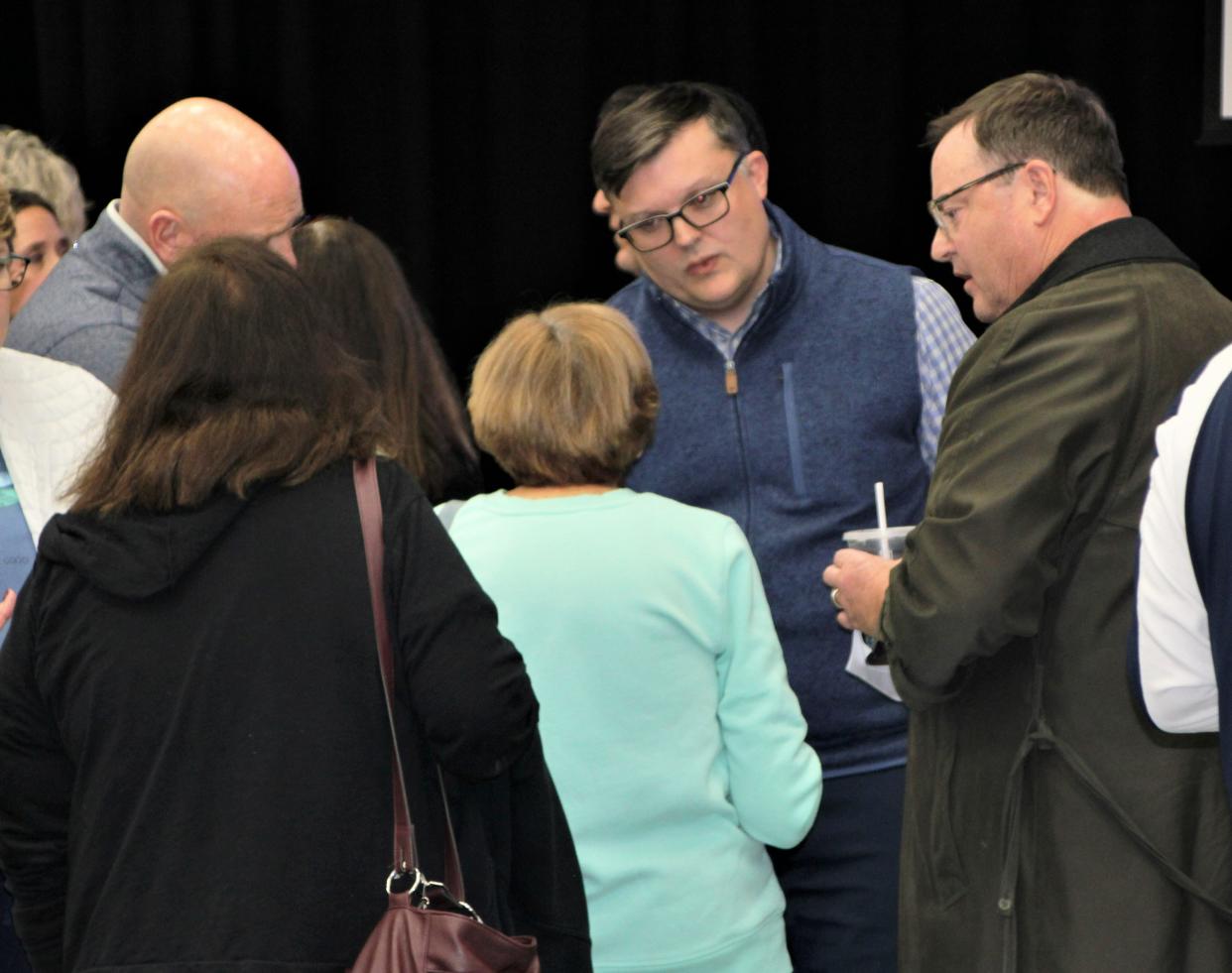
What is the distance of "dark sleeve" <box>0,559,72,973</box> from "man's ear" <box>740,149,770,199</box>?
1.43 meters

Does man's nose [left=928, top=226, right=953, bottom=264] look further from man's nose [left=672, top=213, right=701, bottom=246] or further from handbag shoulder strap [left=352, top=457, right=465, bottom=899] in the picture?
handbag shoulder strap [left=352, top=457, right=465, bottom=899]

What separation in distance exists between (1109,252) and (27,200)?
224cm

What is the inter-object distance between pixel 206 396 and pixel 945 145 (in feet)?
3.47

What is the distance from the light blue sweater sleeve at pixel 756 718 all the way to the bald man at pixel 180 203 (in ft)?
3.46

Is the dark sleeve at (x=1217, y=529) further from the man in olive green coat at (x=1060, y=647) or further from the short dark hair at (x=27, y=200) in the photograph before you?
the short dark hair at (x=27, y=200)

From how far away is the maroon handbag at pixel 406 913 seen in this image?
158 centimetres

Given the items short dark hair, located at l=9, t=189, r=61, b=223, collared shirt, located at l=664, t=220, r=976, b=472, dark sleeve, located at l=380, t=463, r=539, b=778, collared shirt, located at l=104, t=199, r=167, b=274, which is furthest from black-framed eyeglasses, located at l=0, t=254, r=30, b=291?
short dark hair, located at l=9, t=189, r=61, b=223

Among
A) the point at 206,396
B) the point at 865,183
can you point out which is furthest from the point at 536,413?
the point at 865,183

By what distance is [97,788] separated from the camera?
162 cm

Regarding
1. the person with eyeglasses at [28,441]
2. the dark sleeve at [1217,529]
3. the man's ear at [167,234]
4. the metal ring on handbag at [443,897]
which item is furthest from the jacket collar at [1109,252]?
the man's ear at [167,234]

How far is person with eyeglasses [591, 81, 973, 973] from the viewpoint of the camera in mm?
2486

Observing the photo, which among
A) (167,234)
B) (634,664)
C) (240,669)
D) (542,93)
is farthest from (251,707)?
(542,93)

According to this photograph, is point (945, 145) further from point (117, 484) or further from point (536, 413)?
point (117, 484)

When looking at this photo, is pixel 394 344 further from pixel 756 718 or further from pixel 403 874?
→ pixel 403 874
